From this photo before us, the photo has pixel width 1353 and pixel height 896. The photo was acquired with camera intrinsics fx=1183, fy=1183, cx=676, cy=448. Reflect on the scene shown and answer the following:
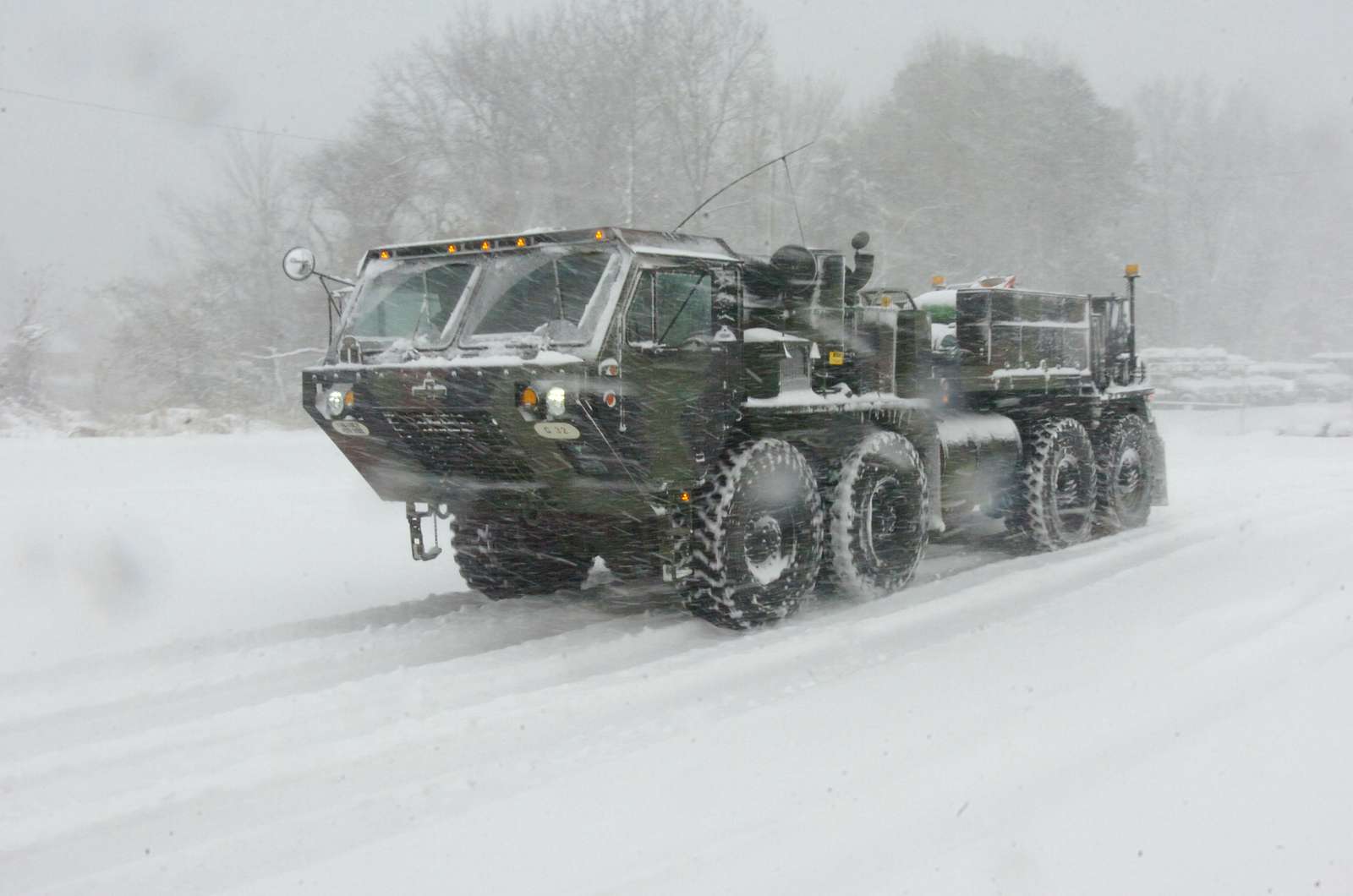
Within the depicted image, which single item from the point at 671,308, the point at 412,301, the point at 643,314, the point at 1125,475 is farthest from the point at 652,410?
the point at 1125,475

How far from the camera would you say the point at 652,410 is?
6559mm

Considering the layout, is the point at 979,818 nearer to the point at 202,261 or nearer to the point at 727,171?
the point at 727,171

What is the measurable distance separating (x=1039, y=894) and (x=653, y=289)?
3.95 metres

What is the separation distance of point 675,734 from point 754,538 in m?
2.28

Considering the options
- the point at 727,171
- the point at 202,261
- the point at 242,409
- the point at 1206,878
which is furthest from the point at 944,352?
the point at 202,261

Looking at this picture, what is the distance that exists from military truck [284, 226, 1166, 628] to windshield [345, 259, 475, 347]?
0.01m

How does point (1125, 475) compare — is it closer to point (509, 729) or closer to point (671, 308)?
point (671, 308)

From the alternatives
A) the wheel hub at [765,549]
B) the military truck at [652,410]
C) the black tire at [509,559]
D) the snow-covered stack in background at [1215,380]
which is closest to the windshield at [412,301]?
the military truck at [652,410]

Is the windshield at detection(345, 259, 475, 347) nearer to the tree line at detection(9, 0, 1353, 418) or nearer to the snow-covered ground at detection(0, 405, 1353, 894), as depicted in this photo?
the snow-covered ground at detection(0, 405, 1353, 894)

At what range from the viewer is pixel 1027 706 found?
220 inches

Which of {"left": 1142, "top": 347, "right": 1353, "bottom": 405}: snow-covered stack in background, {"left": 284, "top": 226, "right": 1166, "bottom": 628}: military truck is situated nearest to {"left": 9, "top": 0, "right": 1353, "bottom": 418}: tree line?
{"left": 1142, "top": 347, "right": 1353, "bottom": 405}: snow-covered stack in background

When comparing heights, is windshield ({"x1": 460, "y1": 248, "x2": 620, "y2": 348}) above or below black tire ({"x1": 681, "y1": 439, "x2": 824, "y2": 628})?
above

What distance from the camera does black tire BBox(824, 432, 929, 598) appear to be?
A: 7984mm

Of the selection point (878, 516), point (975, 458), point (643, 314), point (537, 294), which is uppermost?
point (537, 294)
